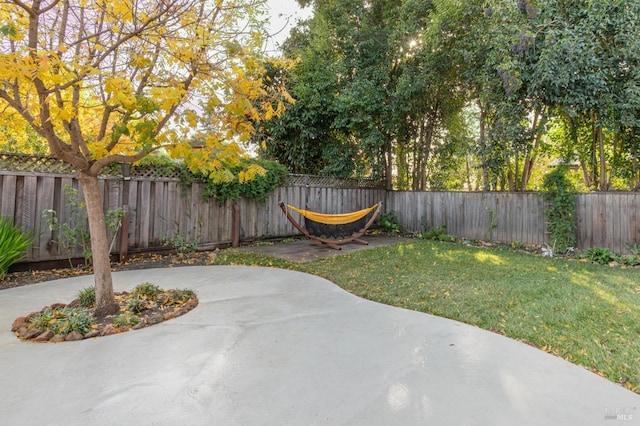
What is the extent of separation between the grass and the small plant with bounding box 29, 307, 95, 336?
7.93 ft

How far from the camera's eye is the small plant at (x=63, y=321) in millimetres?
2340

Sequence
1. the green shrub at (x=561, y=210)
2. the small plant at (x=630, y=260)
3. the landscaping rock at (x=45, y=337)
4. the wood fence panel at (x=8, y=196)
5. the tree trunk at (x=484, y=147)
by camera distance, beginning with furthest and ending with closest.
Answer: the tree trunk at (x=484, y=147), the green shrub at (x=561, y=210), the small plant at (x=630, y=260), the wood fence panel at (x=8, y=196), the landscaping rock at (x=45, y=337)

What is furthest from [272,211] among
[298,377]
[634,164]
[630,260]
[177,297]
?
[634,164]

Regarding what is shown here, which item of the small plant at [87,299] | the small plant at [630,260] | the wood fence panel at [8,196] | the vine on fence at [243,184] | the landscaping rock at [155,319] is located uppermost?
the vine on fence at [243,184]

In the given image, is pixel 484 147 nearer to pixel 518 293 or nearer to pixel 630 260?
pixel 630 260

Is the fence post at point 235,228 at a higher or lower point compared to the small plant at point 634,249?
higher

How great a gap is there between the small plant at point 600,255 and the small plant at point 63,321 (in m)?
7.29

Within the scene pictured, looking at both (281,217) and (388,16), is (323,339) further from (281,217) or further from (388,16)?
(388,16)

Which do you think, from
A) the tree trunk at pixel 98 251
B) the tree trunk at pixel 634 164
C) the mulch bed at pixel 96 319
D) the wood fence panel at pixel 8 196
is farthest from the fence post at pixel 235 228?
the tree trunk at pixel 634 164

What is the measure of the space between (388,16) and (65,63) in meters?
8.23

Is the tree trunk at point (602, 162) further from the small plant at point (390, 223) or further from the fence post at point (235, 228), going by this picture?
the fence post at point (235, 228)

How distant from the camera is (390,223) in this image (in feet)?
29.0

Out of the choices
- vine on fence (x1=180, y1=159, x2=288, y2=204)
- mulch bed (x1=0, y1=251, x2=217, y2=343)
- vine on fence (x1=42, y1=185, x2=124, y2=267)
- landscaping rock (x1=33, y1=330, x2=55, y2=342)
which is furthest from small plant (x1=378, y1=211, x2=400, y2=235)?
landscaping rock (x1=33, y1=330, x2=55, y2=342)

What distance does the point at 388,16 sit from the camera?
27.2 ft
